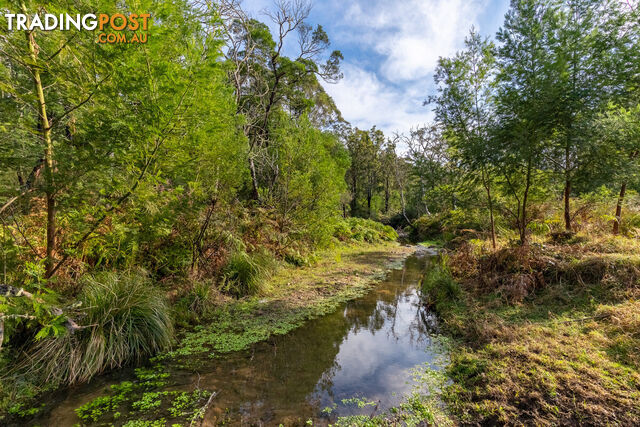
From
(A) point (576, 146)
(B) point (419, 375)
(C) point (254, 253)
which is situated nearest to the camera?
(B) point (419, 375)

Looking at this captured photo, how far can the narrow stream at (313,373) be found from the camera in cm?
279

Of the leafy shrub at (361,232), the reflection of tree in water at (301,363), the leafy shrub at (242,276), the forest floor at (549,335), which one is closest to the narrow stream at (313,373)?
the reflection of tree in water at (301,363)

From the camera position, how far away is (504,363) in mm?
3115

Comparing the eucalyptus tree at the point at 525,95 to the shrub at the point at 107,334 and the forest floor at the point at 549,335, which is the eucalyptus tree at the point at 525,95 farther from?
the shrub at the point at 107,334

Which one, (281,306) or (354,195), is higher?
(354,195)

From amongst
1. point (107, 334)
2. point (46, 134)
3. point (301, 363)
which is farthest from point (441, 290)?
point (46, 134)

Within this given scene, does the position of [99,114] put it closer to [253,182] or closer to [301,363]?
[301,363]

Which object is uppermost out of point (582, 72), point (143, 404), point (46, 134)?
point (582, 72)

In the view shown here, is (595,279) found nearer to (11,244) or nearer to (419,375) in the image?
(419,375)

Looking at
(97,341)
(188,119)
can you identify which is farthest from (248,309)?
(188,119)

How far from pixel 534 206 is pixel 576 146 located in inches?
137

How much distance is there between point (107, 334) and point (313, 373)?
2.67 meters

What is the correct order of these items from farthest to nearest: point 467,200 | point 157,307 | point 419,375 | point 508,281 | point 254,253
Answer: point 467,200 → point 254,253 → point 508,281 → point 157,307 → point 419,375
